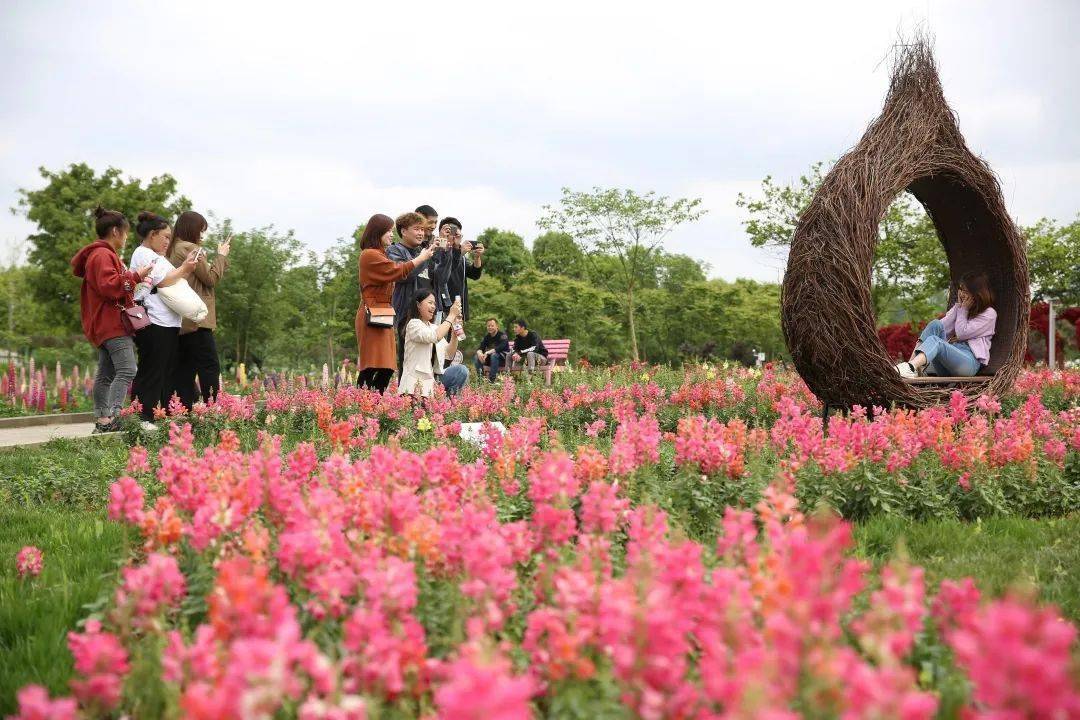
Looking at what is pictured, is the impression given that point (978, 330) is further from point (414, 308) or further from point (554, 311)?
point (554, 311)

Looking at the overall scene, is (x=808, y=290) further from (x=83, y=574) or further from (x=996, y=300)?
(x=83, y=574)

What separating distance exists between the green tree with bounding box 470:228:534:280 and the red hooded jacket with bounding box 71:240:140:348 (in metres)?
33.4

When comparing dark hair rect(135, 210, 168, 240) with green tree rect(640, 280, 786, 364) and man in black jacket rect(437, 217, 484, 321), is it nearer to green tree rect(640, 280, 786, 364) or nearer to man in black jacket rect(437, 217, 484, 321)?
man in black jacket rect(437, 217, 484, 321)

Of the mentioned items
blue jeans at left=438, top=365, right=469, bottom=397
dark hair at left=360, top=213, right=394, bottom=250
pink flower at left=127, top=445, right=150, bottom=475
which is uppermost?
dark hair at left=360, top=213, right=394, bottom=250

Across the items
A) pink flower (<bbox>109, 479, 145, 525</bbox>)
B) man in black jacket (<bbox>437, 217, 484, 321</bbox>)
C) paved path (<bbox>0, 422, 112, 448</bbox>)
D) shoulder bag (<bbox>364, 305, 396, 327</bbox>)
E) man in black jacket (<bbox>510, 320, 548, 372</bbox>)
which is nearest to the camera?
pink flower (<bbox>109, 479, 145, 525</bbox>)

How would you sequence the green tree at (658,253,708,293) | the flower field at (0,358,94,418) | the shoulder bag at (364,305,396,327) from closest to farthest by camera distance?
1. the shoulder bag at (364,305,396,327)
2. the flower field at (0,358,94,418)
3. the green tree at (658,253,708,293)

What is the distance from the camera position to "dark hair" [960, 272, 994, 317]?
8688 mm

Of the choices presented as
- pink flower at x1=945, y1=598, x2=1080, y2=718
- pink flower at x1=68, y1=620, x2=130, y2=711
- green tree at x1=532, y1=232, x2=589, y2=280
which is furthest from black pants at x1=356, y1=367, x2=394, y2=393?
green tree at x1=532, y1=232, x2=589, y2=280

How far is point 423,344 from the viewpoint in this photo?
842 cm

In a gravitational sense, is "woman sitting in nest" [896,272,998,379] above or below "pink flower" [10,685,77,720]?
above

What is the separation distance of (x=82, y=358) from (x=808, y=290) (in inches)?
808

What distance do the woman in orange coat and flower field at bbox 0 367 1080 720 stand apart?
320 cm

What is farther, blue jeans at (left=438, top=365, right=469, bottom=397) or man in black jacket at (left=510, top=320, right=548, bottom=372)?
man in black jacket at (left=510, top=320, right=548, bottom=372)

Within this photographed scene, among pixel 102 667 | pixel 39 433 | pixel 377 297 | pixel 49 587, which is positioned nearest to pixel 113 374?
pixel 39 433
